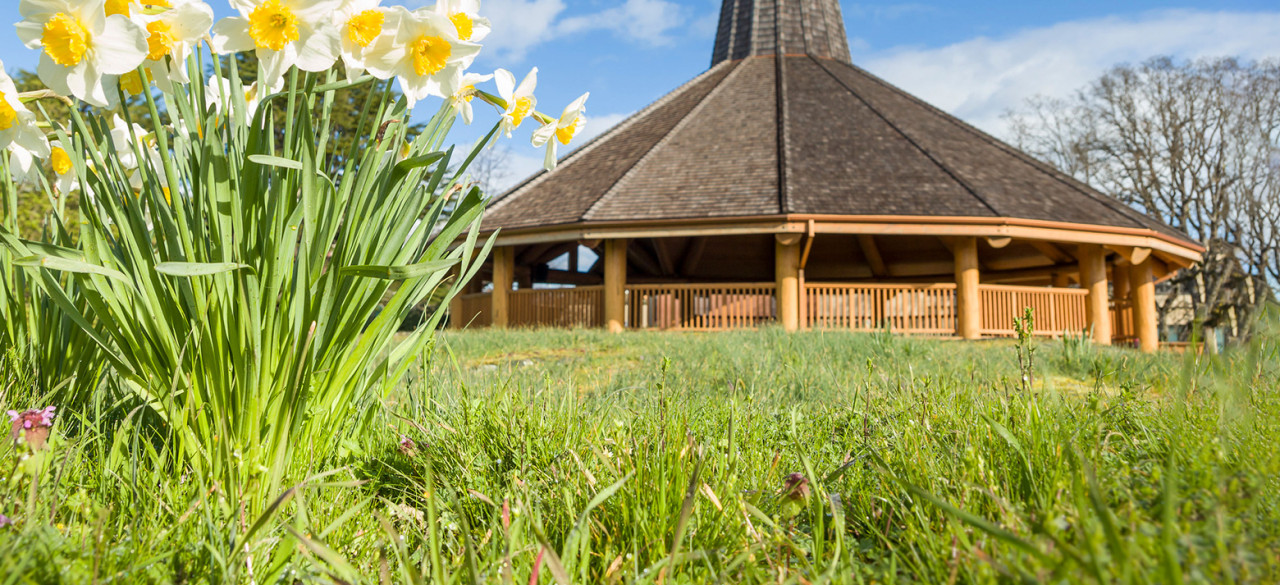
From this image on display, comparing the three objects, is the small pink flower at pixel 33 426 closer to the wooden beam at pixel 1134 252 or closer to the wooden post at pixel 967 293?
the wooden post at pixel 967 293

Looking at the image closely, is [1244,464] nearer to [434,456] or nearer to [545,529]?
[545,529]

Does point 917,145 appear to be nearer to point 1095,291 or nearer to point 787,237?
point 1095,291

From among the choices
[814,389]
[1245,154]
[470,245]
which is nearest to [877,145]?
[814,389]

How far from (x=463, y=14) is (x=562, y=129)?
390mm

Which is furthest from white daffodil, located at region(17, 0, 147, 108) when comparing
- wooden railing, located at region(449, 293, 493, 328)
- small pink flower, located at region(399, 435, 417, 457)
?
wooden railing, located at region(449, 293, 493, 328)

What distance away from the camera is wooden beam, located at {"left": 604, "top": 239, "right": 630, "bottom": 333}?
42.7ft

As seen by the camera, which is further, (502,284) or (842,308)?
(502,284)

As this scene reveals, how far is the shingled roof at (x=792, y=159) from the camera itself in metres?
12.9

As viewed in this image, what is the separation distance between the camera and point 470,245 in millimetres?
2232

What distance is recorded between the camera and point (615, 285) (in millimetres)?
13227

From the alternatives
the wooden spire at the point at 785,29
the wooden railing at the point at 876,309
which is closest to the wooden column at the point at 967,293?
the wooden railing at the point at 876,309

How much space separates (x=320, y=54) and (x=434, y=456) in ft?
3.75

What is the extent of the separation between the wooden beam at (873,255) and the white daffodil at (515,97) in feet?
49.2

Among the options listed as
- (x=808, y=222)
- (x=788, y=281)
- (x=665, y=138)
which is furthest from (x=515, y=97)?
(x=665, y=138)
